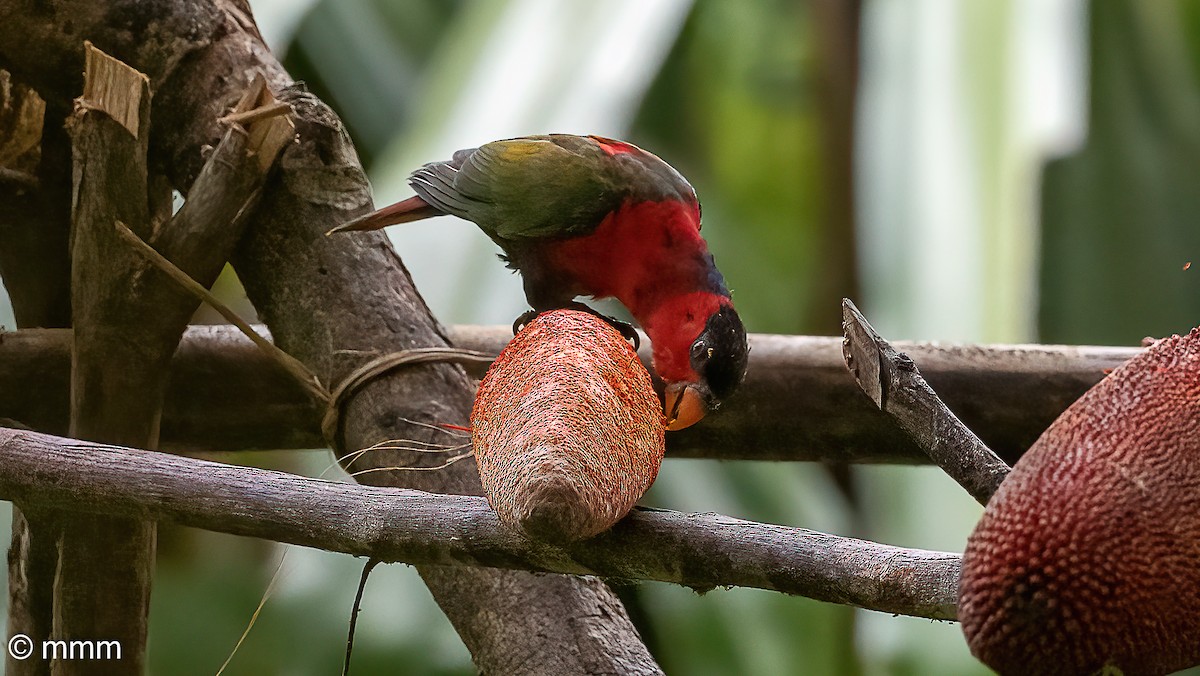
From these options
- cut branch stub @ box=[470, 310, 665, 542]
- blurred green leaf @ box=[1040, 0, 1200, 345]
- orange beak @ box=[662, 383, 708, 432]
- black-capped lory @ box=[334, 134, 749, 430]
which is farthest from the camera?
blurred green leaf @ box=[1040, 0, 1200, 345]

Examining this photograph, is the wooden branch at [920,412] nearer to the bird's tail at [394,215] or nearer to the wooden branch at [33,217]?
the bird's tail at [394,215]

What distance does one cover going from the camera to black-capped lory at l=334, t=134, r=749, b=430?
2.80 ft

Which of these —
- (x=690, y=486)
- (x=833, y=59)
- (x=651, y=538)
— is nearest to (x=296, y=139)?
(x=651, y=538)

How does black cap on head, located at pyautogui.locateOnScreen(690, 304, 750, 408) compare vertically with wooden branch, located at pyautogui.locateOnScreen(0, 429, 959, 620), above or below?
above

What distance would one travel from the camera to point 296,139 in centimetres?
83

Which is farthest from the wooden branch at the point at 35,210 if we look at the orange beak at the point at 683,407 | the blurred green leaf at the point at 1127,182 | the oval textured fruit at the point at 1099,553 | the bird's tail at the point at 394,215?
the blurred green leaf at the point at 1127,182

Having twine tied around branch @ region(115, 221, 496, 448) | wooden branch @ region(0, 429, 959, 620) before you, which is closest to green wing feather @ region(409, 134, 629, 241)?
twine tied around branch @ region(115, 221, 496, 448)

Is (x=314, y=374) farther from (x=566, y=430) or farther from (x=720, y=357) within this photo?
(x=566, y=430)

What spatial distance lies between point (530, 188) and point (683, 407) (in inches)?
11.4

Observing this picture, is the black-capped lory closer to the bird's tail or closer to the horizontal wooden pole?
the bird's tail

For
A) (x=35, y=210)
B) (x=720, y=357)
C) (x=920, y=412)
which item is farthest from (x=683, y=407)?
(x=35, y=210)

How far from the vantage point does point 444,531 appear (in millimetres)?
495

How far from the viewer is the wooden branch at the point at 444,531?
416mm

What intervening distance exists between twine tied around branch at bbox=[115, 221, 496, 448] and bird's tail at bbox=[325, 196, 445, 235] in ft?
0.33
